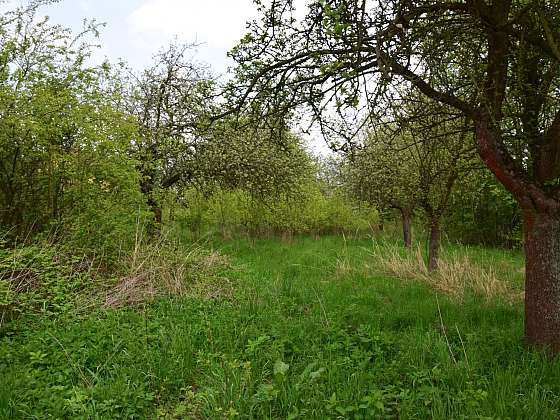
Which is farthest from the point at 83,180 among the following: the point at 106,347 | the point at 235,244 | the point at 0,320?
the point at 235,244

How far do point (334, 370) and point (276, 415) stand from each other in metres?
0.78

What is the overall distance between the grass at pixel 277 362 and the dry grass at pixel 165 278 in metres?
0.27

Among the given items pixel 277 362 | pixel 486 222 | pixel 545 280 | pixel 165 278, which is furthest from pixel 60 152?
pixel 486 222

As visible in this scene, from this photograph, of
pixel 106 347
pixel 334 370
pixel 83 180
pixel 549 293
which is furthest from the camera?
pixel 83 180

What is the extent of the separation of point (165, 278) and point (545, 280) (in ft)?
18.1

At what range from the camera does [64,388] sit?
3.40 metres

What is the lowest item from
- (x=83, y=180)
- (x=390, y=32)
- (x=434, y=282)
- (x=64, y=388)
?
(x=64, y=388)

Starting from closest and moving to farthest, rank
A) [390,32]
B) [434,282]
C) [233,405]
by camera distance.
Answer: [233,405], [390,32], [434,282]

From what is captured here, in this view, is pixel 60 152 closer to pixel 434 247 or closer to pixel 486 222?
pixel 434 247

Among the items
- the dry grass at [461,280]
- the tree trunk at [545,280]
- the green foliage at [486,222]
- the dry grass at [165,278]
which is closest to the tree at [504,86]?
the tree trunk at [545,280]

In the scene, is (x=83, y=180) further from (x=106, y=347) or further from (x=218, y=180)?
(x=218, y=180)

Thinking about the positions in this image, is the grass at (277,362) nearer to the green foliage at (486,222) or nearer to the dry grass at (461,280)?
the dry grass at (461,280)

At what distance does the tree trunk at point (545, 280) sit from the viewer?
158 inches

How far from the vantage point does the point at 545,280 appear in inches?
160
